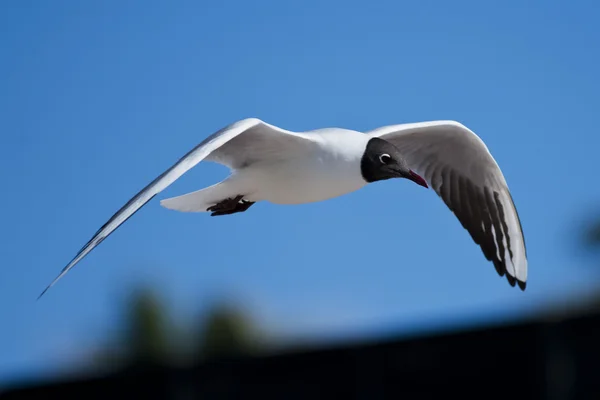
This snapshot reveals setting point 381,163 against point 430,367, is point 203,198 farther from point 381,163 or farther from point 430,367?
point 430,367

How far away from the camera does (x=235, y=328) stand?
30.6m

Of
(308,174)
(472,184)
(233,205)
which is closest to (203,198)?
(233,205)

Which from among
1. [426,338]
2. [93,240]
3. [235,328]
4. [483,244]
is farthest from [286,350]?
[235,328]

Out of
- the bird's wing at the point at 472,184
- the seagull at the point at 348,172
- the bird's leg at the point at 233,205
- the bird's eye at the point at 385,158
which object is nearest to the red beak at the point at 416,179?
the seagull at the point at 348,172

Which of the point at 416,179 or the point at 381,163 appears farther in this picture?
the point at 416,179

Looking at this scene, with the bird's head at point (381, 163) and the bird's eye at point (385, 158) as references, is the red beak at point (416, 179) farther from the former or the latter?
the bird's eye at point (385, 158)

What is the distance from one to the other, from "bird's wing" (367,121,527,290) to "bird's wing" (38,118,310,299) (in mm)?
979

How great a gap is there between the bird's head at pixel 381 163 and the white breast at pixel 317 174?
0.10 ft

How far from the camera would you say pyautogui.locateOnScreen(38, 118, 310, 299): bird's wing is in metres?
5.12

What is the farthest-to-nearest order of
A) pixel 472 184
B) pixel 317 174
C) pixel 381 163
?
1. pixel 472 184
2. pixel 381 163
3. pixel 317 174

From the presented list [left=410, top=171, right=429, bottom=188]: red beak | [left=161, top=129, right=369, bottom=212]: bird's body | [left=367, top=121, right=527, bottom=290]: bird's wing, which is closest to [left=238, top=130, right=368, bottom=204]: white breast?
[left=161, top=129, right=369, bottom=212]: bird's body

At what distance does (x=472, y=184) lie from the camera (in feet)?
23.4

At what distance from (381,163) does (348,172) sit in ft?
0.59

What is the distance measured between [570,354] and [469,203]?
2.00m
